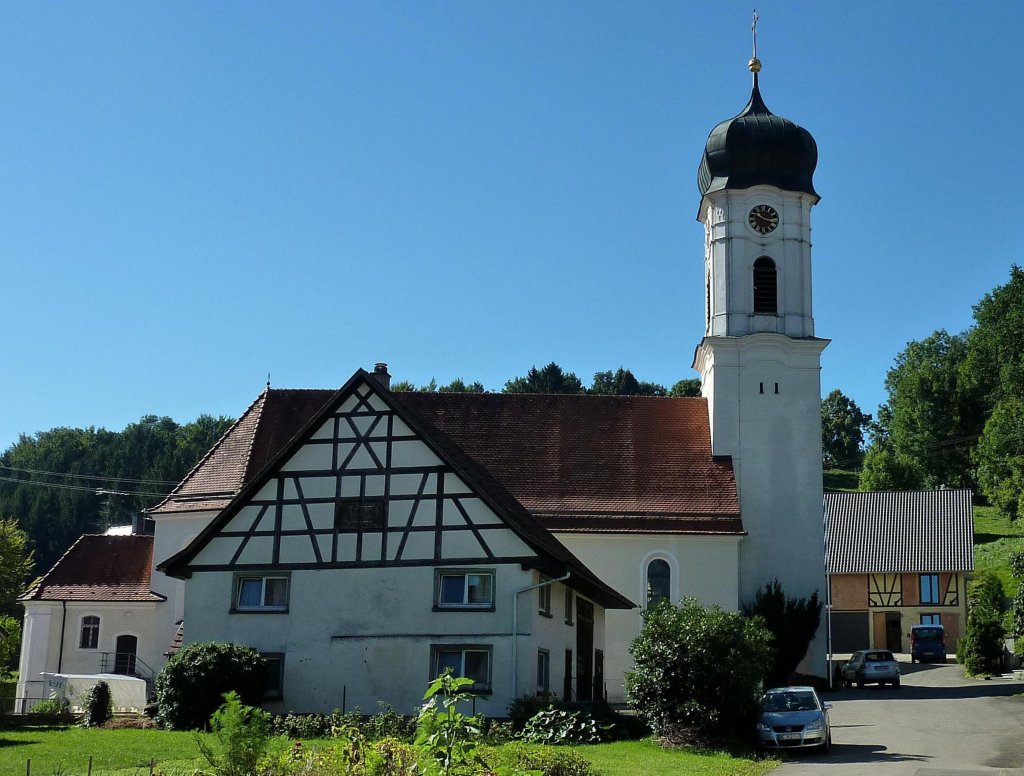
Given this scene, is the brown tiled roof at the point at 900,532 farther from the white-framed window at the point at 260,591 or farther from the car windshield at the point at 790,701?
the white-framed window at the point at 260,591

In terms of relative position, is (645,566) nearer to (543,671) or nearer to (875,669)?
(875,669)

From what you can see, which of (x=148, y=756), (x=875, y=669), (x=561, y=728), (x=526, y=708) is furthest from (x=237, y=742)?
(x=875, y=669)

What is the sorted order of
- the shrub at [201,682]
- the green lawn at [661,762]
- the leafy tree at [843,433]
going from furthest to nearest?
the leafy tree at [843,433]
the shrub at [201,682]
the green lawn at [661,762]

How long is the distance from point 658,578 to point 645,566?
1.99 feet

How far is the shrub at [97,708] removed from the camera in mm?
28453

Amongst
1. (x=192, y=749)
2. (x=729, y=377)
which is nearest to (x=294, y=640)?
(x=192, y=749)

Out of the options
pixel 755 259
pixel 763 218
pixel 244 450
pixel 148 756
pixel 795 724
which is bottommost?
pixel 148 756

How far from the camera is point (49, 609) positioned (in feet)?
143

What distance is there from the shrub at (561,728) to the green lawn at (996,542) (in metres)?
42.8

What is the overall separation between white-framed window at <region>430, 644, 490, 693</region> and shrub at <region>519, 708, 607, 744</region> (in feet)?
9.54

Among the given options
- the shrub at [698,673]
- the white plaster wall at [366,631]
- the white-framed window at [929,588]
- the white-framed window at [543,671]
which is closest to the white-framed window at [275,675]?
the white plaster wall at [366,631]

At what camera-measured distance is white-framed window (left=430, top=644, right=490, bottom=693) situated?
28.8m

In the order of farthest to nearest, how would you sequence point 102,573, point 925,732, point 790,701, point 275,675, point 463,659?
point 102,573, point 275,675, point 463,659, point 925,732, point 790,701

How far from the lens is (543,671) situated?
3025 cm
